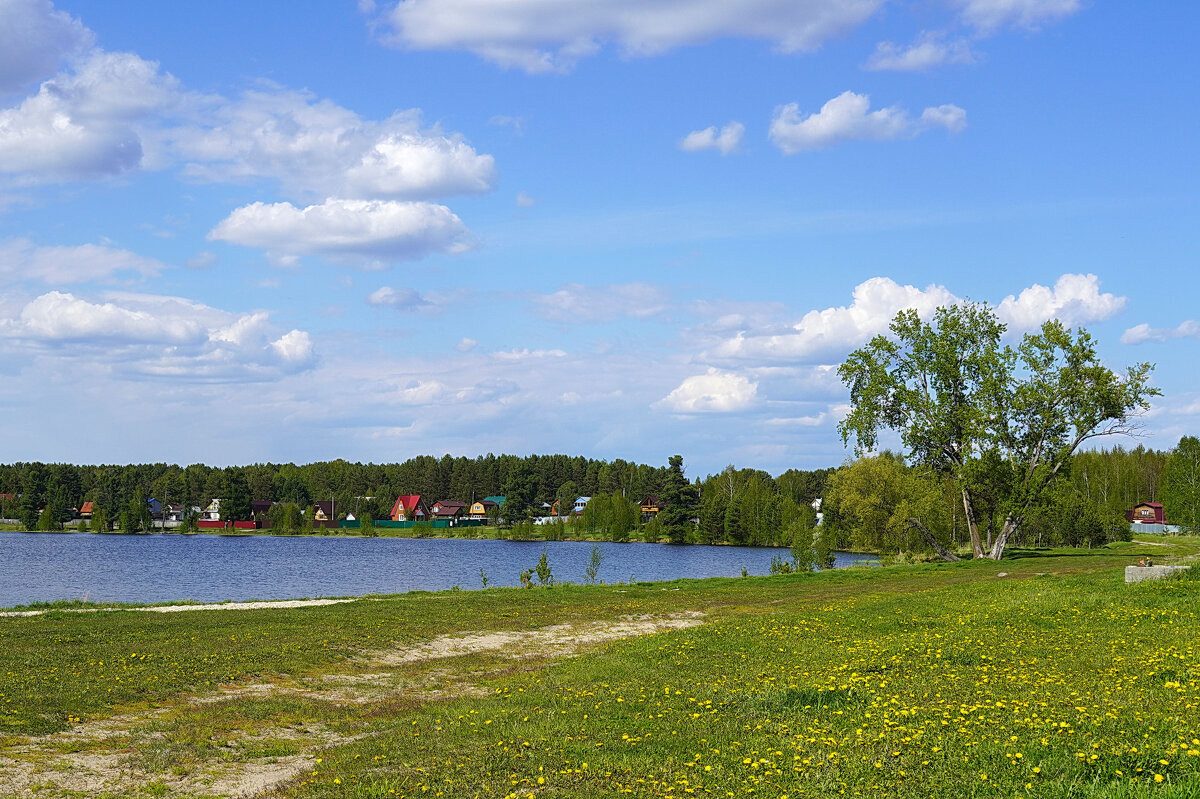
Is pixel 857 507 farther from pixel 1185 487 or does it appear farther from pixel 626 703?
pixel 1185 487

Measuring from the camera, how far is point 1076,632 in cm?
2116

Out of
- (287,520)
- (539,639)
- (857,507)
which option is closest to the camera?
(539,639)

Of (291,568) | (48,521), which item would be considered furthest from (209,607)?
(48,521)

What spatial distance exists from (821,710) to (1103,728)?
379cm

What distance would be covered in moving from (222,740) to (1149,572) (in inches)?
1144

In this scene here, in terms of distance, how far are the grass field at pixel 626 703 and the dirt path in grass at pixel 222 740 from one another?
0.20ft

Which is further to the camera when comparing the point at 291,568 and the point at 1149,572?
the point at 291,568

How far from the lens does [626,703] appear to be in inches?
616

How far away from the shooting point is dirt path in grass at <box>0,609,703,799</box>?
12.0 metres

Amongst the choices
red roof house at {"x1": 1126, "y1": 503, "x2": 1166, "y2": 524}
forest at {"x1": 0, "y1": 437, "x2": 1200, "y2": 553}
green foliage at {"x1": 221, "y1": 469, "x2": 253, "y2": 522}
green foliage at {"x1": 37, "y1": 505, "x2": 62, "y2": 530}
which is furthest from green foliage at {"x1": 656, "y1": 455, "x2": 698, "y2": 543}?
green foliage at {"x1": 37, "y1": 505, "x2": 62, "y2": 530}

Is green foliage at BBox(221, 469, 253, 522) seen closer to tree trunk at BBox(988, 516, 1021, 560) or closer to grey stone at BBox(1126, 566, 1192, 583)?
tree trunk at BBox(988, 516, 1021, 560)

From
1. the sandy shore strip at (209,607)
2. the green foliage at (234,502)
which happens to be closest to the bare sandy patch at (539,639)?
the sandy shore strip at (209,607)

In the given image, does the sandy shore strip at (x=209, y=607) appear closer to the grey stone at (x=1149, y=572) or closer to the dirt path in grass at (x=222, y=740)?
the dirt path in grass at (x=222, y=740)

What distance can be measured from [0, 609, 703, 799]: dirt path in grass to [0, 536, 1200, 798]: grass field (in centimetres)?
6
